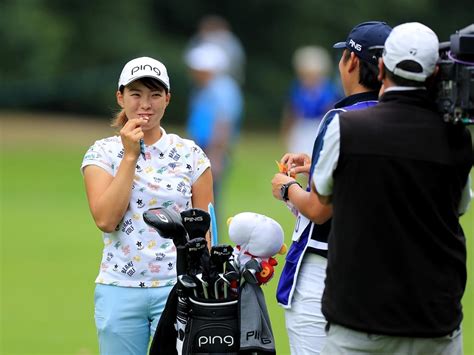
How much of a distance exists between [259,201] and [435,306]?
12.7m

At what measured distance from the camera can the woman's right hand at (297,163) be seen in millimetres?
5359

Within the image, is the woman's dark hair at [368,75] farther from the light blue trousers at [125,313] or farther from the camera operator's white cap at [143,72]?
the light blue trousers at [125,313]

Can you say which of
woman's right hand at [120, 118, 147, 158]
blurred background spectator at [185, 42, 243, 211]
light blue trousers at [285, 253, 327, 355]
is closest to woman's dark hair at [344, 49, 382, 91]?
light blue trousers at [285, 253, 327, 355]

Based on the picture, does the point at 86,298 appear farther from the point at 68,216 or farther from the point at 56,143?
the point at 56,143

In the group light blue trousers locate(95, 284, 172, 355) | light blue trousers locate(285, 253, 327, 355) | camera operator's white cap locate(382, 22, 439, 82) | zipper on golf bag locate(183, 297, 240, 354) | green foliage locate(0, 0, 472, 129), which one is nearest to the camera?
camera operator's white cap locate(382, 22, 439, 82)

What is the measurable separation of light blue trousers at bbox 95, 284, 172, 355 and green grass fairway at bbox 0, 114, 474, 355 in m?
2.94

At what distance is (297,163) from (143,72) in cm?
83

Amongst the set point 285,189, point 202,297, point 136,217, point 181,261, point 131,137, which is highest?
point 131,137

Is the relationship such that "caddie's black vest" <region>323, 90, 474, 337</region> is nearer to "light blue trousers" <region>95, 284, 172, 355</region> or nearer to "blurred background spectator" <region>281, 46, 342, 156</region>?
"light blue trousers" <region>95, 284, 172, 355</region>

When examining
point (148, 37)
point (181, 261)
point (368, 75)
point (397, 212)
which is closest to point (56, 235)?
point (181, 261)

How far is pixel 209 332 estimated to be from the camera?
4.93 metres

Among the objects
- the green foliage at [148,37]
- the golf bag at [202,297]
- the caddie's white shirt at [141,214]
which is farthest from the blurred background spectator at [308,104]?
the green foliage at [148,37]

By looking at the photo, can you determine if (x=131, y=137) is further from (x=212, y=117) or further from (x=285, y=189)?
(x=212, y=117)

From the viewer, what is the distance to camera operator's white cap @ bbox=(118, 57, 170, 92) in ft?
17.5
